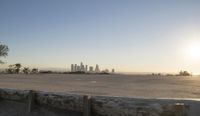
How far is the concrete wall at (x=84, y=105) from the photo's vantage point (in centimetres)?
866

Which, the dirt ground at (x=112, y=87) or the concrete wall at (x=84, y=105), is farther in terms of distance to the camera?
the dirt ground at (x=112, y=87)

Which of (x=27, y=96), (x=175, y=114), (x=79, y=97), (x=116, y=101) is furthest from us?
(x=27, y=96)

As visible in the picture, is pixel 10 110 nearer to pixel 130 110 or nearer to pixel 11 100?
pixel 11 100

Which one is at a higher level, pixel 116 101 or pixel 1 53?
pixel 1 53

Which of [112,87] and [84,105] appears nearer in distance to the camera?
[84,105]

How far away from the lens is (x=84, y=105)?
10.3m

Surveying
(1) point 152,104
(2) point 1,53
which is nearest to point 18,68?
(2) point 1,53

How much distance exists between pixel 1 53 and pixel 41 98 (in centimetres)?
6246

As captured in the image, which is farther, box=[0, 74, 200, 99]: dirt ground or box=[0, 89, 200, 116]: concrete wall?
box=[0, 74, 200, 99]: dirt ground

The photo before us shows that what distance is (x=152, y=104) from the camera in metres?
8.93

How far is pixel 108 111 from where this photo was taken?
9.87 meters

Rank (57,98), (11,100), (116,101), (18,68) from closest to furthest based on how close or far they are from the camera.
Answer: (116,101)
(57,98)
(11,100)
(18,68)

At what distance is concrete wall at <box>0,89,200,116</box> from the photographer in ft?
28.4

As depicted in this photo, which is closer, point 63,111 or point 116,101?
point 116,101
